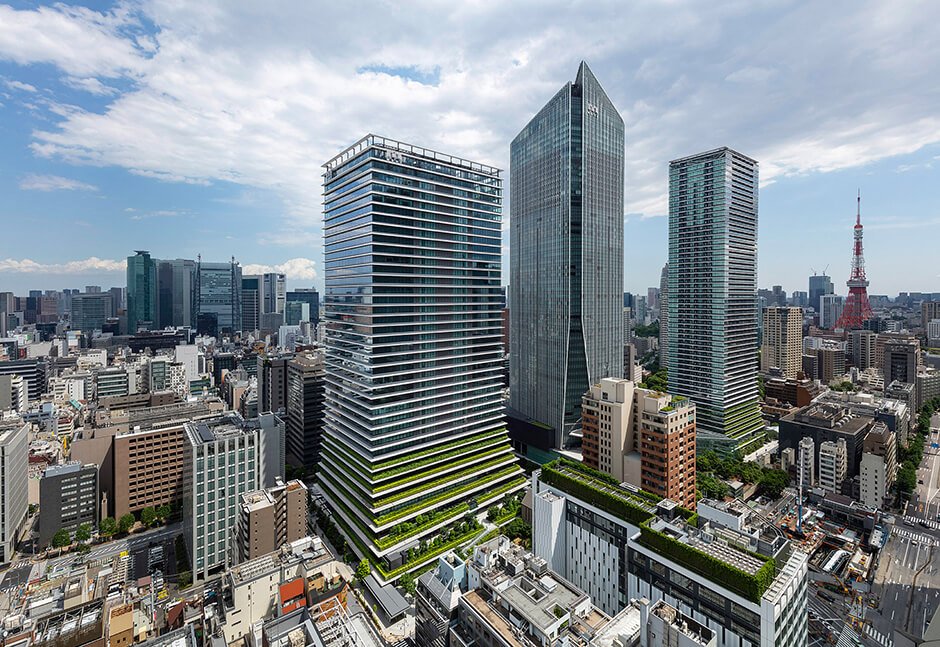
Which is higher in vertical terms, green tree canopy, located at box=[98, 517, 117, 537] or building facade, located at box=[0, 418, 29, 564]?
building facade, located at box=[0, 418, 29, 564]

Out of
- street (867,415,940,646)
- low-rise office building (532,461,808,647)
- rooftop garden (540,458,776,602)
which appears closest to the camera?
rooftop garden (540,458,776,602)

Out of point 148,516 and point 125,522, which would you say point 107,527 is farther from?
point 148,516

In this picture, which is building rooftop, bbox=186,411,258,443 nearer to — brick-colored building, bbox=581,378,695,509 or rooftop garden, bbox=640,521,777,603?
brick-colored building, bbox=581,378,695,509

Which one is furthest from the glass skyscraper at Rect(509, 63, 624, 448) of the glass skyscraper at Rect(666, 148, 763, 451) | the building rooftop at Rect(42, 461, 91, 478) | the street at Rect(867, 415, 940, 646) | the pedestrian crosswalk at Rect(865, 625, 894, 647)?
the building rooftop at Rect(42, 461, 91, 478)

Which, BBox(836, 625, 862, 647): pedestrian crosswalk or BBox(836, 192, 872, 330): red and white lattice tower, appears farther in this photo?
BBox(836, 192, 872, 330): red and white lattice tower

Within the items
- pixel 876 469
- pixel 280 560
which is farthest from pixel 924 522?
pixel 280 560

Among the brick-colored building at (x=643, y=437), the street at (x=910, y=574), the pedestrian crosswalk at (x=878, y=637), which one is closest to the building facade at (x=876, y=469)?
the street at (x=910, y=574)
